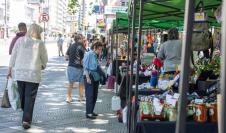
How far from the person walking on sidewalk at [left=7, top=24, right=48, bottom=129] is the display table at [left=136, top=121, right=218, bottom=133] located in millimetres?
3471

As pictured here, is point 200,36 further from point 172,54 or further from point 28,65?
point 28,65

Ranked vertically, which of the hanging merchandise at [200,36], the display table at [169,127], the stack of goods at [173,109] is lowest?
the display table at [169,127]

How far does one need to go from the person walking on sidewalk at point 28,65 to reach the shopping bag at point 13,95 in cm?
14

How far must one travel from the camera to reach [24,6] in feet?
509

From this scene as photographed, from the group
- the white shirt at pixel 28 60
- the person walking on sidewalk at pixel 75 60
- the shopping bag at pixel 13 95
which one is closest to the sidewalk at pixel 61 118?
the shopping bag at pixel 13 95

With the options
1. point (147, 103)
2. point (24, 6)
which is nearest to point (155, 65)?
point (147, 103)

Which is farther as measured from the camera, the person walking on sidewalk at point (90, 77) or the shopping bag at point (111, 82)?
the shopping bag at point (111, 82)

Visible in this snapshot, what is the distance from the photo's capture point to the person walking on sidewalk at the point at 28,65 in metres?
7.61

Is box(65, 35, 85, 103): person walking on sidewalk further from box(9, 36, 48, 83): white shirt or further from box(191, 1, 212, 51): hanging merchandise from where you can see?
box(191, 1, 212, 51): hanging merchandise

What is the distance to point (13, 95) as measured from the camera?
786 centimetres

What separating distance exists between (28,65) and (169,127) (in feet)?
12.4

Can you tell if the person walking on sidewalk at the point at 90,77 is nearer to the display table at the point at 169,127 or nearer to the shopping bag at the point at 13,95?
the shopping bag at the point at 13,95

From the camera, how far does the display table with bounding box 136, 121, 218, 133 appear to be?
14.8ft

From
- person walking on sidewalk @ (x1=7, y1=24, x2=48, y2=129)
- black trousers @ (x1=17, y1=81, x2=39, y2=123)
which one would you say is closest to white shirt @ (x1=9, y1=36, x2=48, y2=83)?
person walking on sidewalk @ (x1=7, y1=24, x2=48, y2=129)
